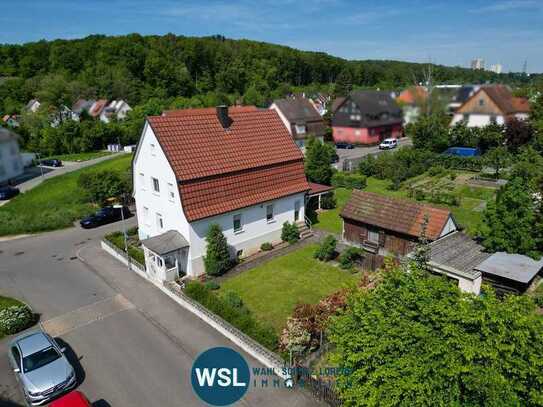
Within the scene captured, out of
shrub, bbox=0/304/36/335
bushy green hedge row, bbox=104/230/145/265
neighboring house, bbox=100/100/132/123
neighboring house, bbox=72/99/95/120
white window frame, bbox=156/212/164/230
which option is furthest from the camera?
neighboring house, bbox=72/99/95/120

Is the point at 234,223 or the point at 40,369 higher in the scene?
the point at 234,223

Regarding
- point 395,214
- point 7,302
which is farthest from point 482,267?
point 7,302

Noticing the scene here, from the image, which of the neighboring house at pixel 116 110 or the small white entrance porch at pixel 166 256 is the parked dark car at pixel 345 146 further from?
the neighboring house at pixel 116 110

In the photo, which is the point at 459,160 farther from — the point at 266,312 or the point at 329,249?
the point at 266,312

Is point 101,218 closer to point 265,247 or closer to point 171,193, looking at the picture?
point 171,193

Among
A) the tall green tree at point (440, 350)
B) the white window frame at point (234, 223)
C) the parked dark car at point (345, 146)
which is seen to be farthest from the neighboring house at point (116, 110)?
the tall green tree at point (440, 350)

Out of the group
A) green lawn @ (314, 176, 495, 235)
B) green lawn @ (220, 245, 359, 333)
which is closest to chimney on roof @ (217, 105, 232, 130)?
green lawn @ (220, 245, 359, 333)

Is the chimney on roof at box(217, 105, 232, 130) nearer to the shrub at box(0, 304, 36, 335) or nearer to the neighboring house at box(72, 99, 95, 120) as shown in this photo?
the shrub at box(0, 304, 36, 335)
